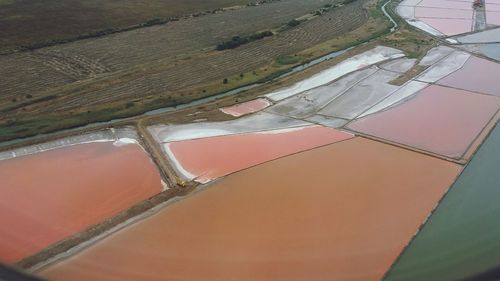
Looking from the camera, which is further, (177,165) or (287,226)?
(177,165)

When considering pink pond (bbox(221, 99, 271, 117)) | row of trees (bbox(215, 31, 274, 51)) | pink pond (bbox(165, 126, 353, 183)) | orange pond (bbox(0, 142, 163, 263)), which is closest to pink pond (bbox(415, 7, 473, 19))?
row of trees (bbox(215, 31, 274, 51))

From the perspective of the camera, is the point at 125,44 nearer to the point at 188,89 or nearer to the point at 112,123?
the point at 188,89

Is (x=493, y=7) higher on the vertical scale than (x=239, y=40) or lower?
lower

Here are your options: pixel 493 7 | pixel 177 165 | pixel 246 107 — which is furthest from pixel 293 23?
pixel 177 165

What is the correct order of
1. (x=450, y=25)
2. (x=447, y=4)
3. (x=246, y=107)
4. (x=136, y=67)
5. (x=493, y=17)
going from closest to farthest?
(x=246, y=107)
(x=136, y=67)
(x=450, y=25)
(x=493, y=17)
(x=447, y=4)

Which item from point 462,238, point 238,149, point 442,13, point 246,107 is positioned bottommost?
point 462,238

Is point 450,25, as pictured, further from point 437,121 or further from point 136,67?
point 136,67

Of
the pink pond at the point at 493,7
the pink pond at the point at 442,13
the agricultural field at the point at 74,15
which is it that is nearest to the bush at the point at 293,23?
the agricultural field at the point at 74,15

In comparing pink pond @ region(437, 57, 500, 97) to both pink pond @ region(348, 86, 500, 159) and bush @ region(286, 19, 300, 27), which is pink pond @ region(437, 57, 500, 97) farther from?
bush @ region(286, 19, 300, 27)
